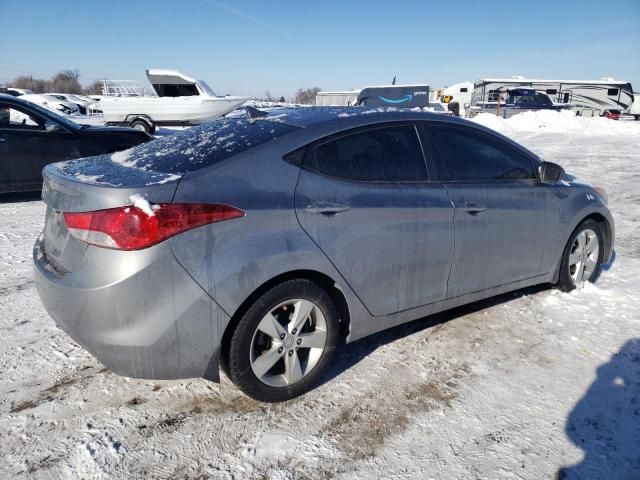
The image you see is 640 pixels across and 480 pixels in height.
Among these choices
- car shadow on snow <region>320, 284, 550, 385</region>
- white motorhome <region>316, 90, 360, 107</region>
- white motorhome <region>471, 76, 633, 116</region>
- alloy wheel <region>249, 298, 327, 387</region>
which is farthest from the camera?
white motorhome <region>316, 90, 360, 107</region>

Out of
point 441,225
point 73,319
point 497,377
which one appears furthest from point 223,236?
point 497,377

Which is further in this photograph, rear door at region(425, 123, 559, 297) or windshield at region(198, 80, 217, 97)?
windshield at region(198, 80, 217, 97)

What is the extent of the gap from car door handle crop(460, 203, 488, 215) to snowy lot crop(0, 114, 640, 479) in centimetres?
93

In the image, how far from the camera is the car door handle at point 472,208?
3.23 meters

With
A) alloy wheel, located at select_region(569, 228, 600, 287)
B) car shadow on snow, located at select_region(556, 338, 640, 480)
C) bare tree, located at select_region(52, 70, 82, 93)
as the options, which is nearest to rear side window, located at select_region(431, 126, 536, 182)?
alloy wheel, located at select_region(569, 228, 600, 287)

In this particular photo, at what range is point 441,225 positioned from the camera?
10.2 ft

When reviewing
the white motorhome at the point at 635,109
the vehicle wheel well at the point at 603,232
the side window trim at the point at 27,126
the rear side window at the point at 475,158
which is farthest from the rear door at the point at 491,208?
the white motorhome at the point at 635,109

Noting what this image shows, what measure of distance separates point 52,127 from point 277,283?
21.3 feet

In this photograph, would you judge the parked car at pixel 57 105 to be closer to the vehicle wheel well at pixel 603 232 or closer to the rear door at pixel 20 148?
the rear door at pixel 20 148

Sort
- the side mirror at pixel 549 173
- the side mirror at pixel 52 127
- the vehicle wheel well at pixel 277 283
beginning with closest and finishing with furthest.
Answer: the vehicle wheel well at pixel 277 283 → the side mirror at pixel 549 173 → the side mirror at pixel 52 127

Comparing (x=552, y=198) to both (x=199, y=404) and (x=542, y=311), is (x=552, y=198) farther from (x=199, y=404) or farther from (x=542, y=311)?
(x=199, y=404)

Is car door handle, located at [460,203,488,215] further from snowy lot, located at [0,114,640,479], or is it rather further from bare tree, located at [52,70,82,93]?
bare tree, located at [52,70,82,93]

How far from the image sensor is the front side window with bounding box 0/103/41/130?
7.04 m

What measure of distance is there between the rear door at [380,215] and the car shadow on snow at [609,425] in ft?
3.50
